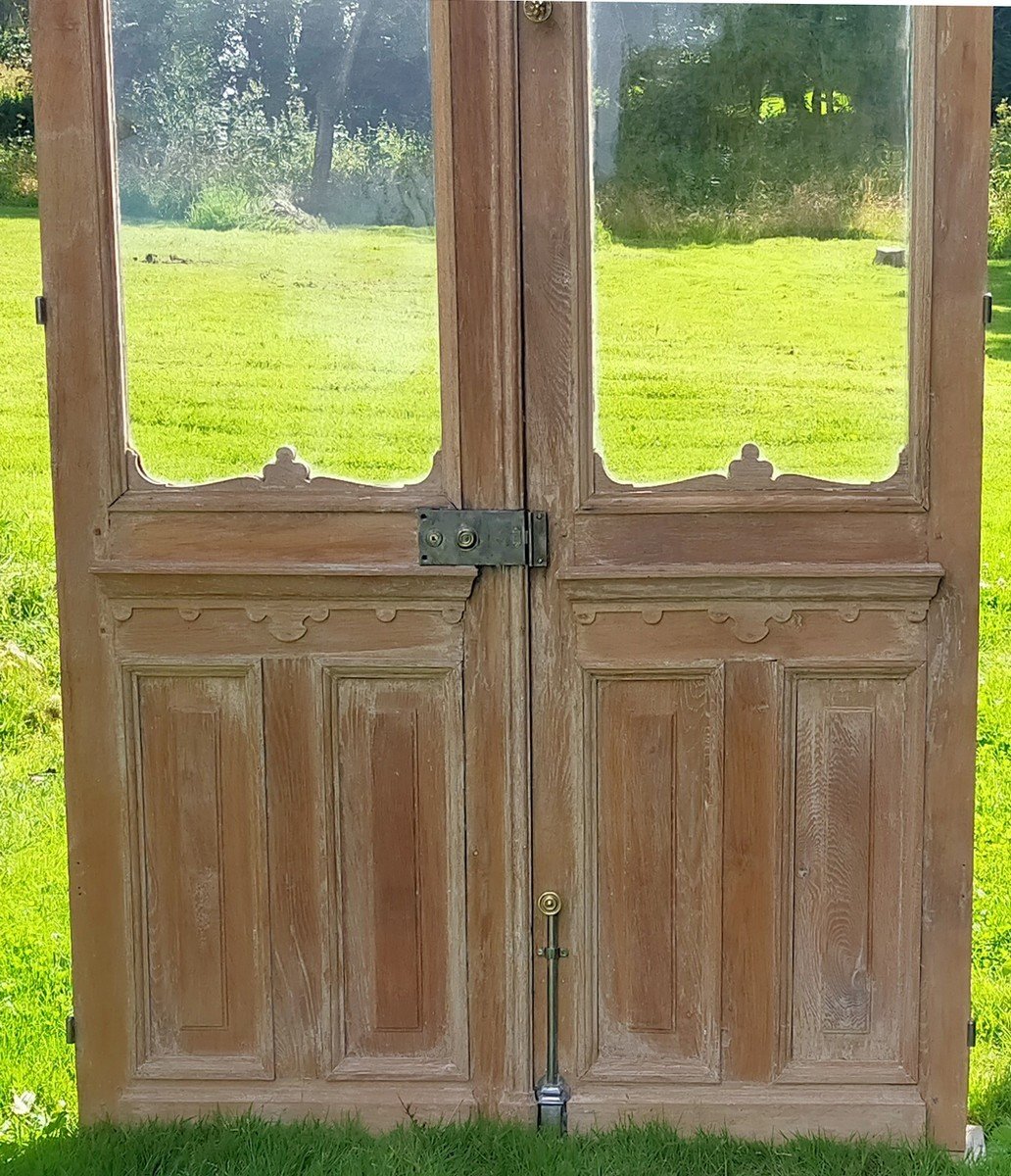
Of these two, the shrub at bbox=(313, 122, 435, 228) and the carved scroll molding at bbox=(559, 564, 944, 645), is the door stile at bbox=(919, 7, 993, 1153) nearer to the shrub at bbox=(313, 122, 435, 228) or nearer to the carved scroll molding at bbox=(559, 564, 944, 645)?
the carved scroll molding at bbox=(559, 564, 944, 645)

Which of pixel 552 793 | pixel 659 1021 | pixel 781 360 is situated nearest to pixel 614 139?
pixel 781 360

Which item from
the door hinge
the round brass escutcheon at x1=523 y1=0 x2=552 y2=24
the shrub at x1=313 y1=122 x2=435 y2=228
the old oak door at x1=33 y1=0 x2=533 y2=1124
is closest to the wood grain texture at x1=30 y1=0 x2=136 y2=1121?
the old oak door at x1=33 y1=0 x2=533 y2=1124

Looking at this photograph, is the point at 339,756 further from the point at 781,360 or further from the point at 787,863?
the point at 781,360

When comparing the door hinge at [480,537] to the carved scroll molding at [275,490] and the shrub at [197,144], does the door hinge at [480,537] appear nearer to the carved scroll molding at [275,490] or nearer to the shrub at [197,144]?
the carved scroll molding at [275,490]

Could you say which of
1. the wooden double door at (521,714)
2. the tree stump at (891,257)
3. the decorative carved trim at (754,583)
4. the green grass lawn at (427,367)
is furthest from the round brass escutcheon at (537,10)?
the decorative carved trim at (754,583)

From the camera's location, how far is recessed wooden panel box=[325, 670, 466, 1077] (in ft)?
9.66

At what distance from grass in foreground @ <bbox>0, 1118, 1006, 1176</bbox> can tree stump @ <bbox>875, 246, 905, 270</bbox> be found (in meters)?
1.67

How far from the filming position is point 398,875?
298 cm

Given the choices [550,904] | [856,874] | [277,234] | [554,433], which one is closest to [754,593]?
[554,433]

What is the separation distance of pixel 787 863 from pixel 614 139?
1.39 m

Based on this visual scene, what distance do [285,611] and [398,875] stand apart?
0.56 m

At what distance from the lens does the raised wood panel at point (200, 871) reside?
2.96m

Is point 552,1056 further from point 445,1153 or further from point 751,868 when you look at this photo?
point 751,868

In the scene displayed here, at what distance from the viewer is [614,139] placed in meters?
2.79
